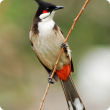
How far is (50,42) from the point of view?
9.73 ft

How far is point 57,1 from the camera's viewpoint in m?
6.23

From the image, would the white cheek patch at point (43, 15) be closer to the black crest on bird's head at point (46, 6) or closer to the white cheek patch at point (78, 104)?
the black crest on bird's head at point (46, 6)

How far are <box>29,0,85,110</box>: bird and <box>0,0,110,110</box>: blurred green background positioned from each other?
102 inches

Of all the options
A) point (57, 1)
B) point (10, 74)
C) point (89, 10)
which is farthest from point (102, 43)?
point (10, 74)

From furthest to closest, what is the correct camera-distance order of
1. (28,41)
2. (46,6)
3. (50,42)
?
1. (28,41)
2. (50,42)
3. (46,6)

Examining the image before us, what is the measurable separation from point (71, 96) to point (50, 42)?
82cm

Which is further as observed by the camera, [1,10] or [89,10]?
[89,10]

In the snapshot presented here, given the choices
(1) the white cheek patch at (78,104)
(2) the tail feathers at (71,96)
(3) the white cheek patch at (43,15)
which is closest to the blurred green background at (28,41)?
(2) the tail feathers at (71,96)

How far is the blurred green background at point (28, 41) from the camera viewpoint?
19.5ft

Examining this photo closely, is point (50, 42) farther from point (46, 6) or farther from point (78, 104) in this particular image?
point (78, 104)

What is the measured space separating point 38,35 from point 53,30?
7.9 inches

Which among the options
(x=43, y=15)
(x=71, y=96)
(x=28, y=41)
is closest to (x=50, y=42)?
(x=43, y=15)

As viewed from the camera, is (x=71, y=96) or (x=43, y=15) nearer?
(x=43, y=15)

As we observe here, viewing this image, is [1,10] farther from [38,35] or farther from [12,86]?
[38,35]
